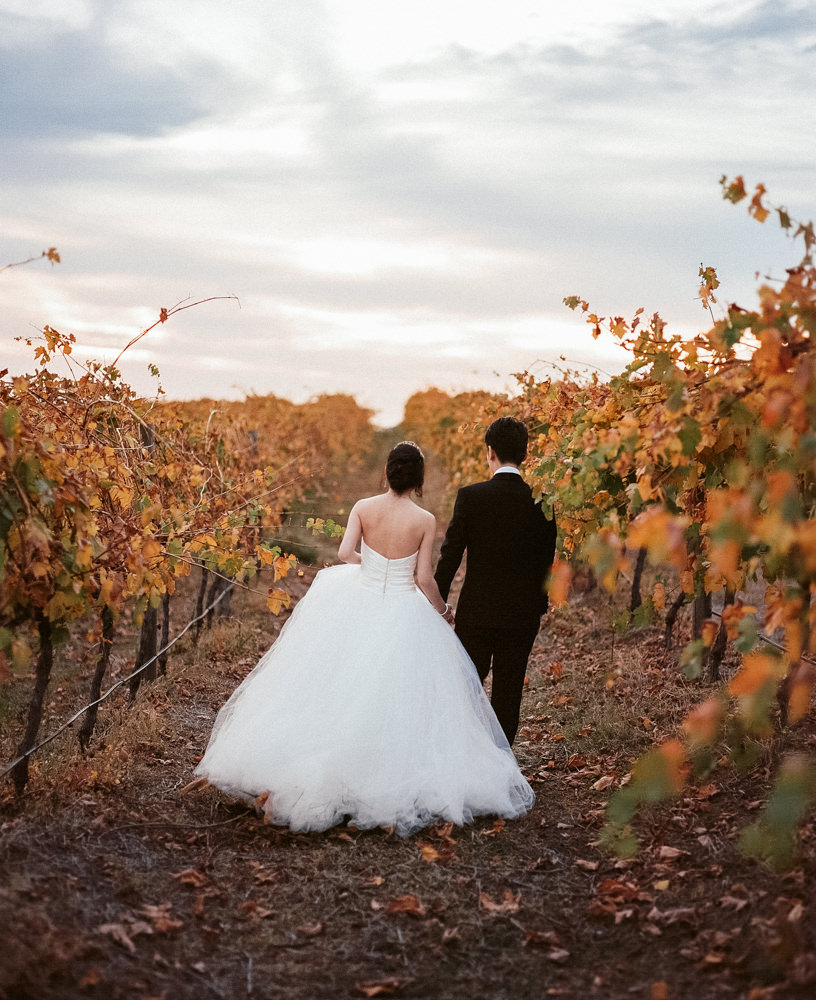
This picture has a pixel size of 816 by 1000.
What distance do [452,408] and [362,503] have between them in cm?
2135

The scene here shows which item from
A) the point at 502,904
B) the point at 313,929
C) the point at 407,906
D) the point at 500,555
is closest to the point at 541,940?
the point at 502,904

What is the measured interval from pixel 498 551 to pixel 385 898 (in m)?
2.00

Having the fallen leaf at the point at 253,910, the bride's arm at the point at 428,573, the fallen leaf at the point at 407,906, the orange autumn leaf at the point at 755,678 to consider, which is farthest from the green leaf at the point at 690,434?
the fallen leaf at the point at 253,910

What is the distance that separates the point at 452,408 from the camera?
26000 mm

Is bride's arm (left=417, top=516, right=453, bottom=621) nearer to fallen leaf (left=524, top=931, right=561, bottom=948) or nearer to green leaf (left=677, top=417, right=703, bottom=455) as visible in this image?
green leaf (left=677, top=417, right=703, bottom=455)

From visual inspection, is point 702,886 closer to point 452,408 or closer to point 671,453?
point 671,453

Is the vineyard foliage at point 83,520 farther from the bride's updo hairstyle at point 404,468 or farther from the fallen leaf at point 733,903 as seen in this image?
the fallen leaf at point 733,903

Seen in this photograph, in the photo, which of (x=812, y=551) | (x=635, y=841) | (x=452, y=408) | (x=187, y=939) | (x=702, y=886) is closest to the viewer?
(x=812, y=551)

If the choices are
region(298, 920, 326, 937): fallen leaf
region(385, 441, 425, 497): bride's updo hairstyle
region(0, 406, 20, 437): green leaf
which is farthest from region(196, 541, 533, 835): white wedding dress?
region(0, 406, 20, 437): green leaf

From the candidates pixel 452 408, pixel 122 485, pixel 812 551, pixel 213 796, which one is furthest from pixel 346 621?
pixel 452 408

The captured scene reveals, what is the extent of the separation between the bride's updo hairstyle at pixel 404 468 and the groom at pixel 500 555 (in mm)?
293

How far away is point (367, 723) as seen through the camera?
14.8ft

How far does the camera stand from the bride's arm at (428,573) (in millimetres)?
4887

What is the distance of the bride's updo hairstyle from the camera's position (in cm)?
485
